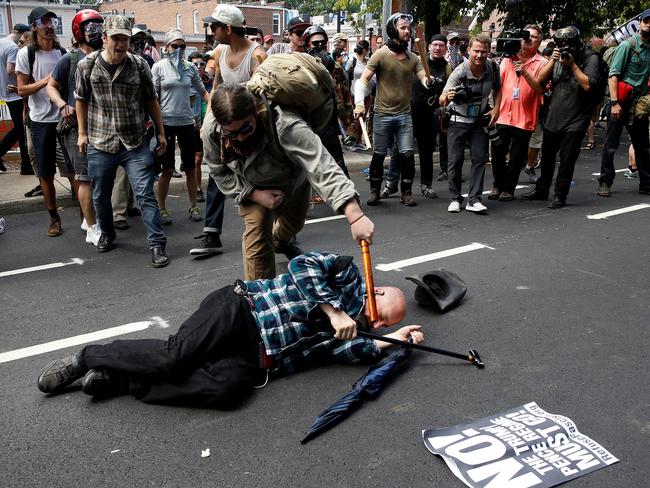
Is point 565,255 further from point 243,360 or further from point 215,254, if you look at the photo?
point 243,360

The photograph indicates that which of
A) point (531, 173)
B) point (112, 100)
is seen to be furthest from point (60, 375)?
point (531, 173)

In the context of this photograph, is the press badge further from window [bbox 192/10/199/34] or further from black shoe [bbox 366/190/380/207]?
window [bbox 192/10/199/34]

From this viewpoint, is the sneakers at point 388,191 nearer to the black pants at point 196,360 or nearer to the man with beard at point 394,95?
the man with beard at point 394,95

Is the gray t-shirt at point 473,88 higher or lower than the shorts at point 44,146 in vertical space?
higher

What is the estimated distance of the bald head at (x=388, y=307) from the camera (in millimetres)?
3465

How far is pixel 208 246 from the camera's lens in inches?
223

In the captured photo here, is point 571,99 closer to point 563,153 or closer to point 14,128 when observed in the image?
point 563,153

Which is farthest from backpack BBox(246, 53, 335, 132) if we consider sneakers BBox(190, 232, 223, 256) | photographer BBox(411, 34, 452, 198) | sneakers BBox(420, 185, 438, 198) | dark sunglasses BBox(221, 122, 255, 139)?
sneakers BBox(420, 185, 438, 198)

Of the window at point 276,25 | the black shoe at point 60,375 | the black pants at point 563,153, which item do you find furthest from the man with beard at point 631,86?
the window at point 276,25

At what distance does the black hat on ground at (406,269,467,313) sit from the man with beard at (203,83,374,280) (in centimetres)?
101

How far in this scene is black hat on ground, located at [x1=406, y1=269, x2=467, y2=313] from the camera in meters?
4.36

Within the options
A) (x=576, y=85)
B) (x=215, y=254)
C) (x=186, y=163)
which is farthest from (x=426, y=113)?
(x=215, y=254)

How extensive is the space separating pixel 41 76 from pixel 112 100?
1585 millimetres

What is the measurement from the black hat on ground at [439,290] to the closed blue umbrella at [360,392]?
75cm
